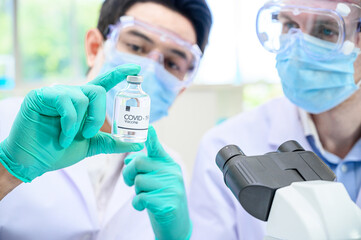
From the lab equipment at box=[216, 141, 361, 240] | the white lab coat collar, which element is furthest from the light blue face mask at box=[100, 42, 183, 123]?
the lab equipment at box=[216, 141, 361, 240]

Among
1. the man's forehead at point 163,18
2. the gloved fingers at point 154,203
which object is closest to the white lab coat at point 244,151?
the gloved fingers at point 154,203

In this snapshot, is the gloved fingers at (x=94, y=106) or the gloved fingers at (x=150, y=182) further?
the gloved fingers at (x=150, y=182)

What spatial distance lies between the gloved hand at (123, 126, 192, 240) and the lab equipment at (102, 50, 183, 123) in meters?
0.30

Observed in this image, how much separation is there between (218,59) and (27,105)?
373cm

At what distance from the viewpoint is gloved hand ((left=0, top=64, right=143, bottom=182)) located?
0.77 meters

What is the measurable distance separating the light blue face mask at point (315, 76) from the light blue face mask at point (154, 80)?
42 centimetres

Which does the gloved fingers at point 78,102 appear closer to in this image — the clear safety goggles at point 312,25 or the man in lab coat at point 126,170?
the man in lab coat at point 126,170

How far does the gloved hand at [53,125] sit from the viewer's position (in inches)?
30.5

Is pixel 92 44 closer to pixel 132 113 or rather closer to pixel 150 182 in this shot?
pixel 150 182

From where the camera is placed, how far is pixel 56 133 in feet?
2.69

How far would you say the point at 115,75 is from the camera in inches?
33.2

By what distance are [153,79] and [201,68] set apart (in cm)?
100

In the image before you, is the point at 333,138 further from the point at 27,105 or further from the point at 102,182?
the point at 27,105

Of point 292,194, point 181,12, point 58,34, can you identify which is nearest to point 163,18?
point 181,12
